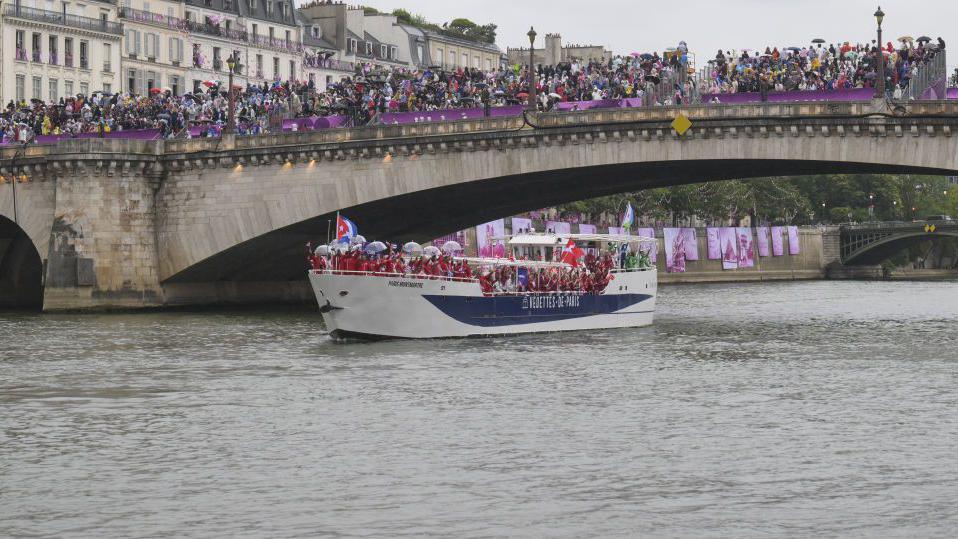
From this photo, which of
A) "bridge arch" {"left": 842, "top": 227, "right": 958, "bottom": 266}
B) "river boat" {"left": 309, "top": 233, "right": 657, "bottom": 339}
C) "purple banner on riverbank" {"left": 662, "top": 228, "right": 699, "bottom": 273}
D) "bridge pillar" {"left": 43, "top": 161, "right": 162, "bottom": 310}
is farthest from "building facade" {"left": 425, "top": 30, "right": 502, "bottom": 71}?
"river boat" {"left": 309, "top": 233, "right": 657, "bottom": 339}

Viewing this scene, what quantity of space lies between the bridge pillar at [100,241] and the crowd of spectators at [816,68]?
22636mm

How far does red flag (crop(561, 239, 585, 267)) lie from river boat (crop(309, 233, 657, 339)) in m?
1.17

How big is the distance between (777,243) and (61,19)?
62.5m

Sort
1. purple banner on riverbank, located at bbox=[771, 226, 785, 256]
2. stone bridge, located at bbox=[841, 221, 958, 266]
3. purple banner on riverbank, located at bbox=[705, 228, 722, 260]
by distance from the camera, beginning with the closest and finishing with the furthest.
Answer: stone bridge, located at bbox=[841, 221, 958, 266] < purple banner on riverbank, located at bbox=[705, 228, 722, 260] < purple banner on riverbank, located at bbox=[771, 226, 785, 256]

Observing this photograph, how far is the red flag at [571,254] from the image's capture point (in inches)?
2259

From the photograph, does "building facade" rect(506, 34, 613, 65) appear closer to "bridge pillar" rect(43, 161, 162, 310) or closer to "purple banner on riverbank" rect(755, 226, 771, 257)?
"purple banner on riverbank" rect(755, 226, 771, 257)

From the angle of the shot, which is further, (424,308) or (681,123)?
(681,123)

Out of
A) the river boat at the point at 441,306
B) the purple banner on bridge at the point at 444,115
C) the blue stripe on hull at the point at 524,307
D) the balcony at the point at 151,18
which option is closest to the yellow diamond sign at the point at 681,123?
the river boat at the point at 441,306

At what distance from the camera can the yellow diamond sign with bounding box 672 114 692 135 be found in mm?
54156

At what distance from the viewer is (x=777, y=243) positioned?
133 metres

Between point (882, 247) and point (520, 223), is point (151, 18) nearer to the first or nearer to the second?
point (520, 223)

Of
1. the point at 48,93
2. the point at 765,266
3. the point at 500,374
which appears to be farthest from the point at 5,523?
the point at 765,266

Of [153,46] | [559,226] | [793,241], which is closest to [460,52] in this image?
[793,241]

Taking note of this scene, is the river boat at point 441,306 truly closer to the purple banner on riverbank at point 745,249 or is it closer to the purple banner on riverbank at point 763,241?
the purple banner on riverbank at point 745,249
